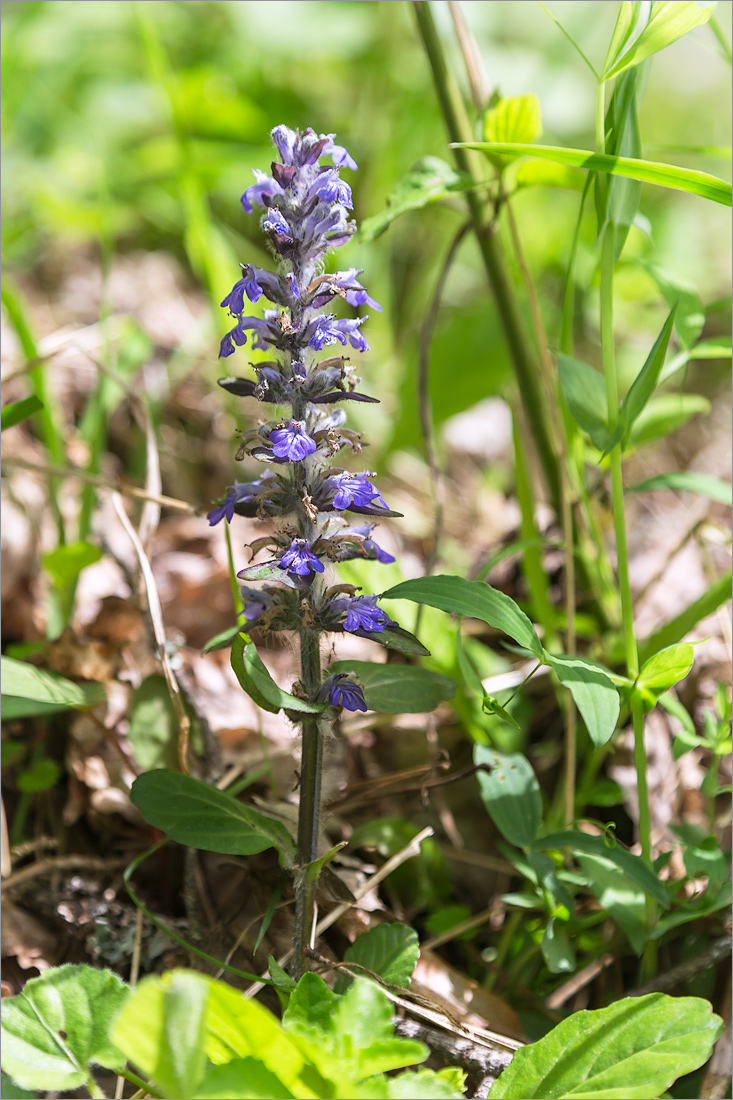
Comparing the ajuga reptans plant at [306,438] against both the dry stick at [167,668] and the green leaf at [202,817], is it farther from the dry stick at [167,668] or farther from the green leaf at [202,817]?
the dry stick at [167,668]

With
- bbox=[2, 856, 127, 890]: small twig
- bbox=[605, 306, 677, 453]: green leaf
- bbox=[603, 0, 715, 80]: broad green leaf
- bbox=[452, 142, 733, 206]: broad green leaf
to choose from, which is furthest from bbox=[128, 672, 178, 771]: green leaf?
bbox=[603, 0, 715, 80]: broad green leaf

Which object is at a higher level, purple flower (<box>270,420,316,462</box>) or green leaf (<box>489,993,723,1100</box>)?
purple flower (<box>270,420,316,462</box>)

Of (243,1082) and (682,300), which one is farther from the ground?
(682,300)

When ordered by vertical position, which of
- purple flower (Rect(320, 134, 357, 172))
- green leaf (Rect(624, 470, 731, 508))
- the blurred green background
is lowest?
green leaf (Rect(624, 470, 731, 508))

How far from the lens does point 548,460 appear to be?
2363 mm

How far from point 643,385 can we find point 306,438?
2.05ft

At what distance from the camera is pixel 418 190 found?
1.78m

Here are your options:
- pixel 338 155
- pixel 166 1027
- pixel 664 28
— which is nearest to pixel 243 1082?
pixel 166 1027

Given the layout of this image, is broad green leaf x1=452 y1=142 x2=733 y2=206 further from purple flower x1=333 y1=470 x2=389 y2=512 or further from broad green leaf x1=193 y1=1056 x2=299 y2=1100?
broad green leaf x1=193 y1=1056 x2=299 y2=1100

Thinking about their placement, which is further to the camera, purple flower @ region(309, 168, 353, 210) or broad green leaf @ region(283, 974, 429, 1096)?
purple flower @ region(309, 168, 353, 210)

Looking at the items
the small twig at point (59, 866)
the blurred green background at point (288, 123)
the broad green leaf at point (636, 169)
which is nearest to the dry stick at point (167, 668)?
the small twig at point (59, 866)

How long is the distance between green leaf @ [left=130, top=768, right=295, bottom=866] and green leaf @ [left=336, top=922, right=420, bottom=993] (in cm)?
22

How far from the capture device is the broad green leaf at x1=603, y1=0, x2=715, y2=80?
1.41 meters

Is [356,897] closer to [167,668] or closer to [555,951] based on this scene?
[555,951]
